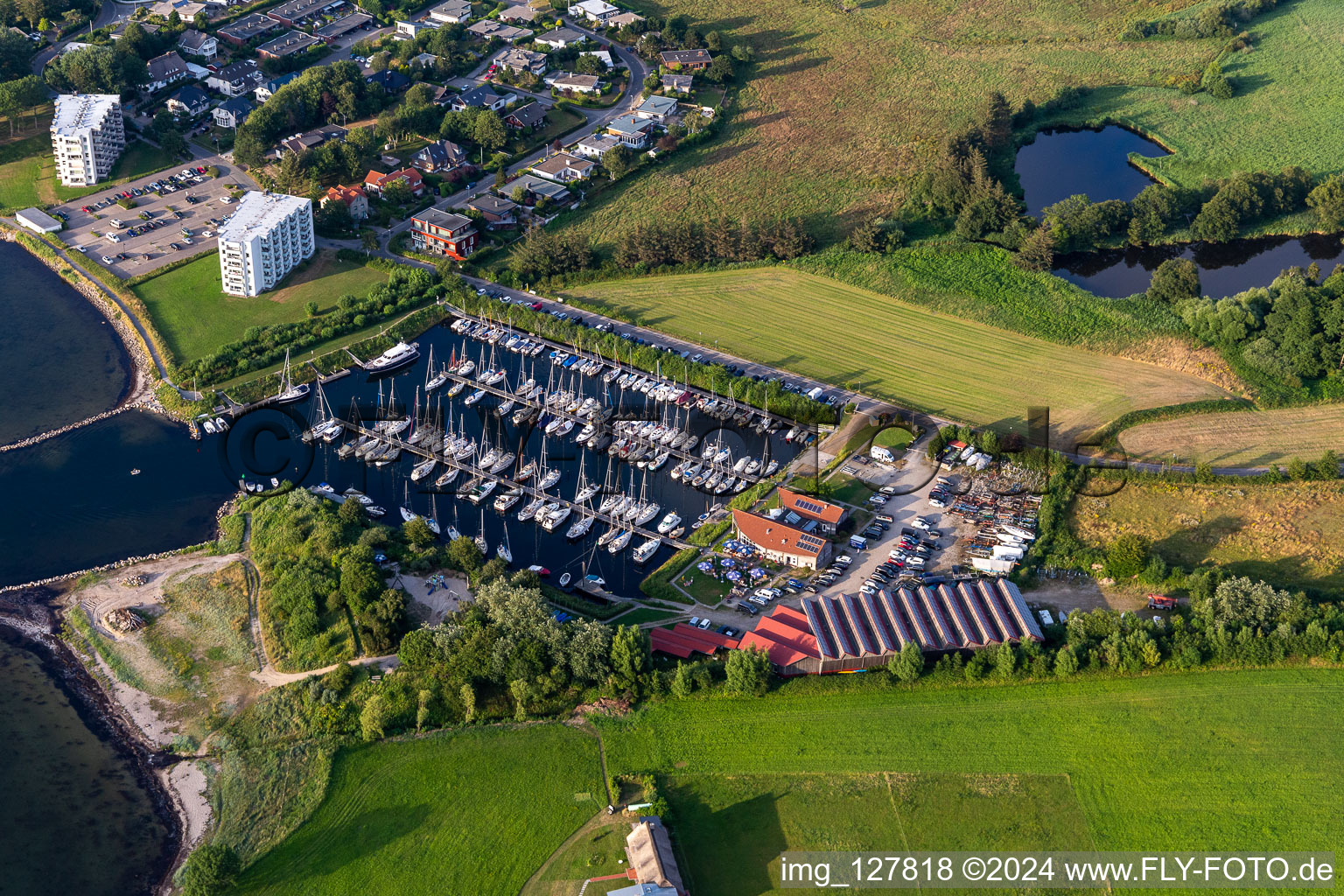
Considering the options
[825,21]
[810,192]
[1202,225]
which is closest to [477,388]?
[810,192]

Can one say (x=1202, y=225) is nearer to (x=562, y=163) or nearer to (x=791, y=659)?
(x=562, y=163)

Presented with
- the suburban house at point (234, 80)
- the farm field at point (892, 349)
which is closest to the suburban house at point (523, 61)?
the suburban house at point (234, 80)

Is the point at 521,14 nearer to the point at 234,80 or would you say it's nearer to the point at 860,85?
the point at 234,80

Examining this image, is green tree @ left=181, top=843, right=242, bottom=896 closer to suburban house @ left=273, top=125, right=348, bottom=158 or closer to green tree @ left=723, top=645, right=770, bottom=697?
green tree @ left=723, top=645, right=770, bottom=697

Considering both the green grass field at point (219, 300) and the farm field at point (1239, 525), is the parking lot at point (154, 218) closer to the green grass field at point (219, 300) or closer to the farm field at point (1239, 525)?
the green grass field at point (219, 300)

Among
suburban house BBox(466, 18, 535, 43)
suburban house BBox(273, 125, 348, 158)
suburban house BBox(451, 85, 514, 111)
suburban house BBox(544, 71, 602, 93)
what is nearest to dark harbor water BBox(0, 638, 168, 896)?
suburban house BBox(273, 125, 348, 158)

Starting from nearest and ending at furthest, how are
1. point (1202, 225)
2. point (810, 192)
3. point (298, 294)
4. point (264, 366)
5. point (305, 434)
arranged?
point (305, 434) < point (264, 366) < point (298, 294) < point (1202, 225) < point (810, 192)

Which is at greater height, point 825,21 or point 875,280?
point 825,21
